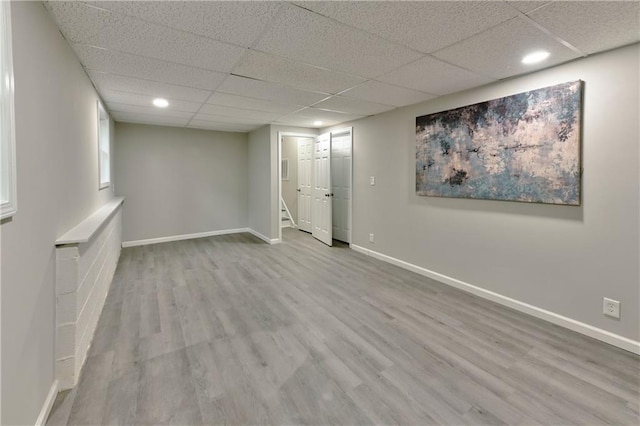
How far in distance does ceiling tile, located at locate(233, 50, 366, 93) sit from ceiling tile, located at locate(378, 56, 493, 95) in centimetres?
39

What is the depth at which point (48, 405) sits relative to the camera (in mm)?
1626

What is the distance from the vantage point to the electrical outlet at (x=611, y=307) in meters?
2.32

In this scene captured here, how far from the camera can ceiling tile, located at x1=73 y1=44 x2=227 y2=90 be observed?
2.39m

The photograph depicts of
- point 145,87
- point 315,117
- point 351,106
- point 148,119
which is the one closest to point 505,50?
point 351,106

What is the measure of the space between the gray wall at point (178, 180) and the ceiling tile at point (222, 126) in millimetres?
243

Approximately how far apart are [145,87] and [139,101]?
0.74m

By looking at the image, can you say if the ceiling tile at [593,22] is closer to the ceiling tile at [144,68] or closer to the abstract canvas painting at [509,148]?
the abstract canvas painting at [509,148]

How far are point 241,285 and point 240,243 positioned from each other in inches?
90.8

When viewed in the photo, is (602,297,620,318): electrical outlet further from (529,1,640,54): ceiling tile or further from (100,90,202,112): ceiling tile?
(100,90,202,112): ceiling tile

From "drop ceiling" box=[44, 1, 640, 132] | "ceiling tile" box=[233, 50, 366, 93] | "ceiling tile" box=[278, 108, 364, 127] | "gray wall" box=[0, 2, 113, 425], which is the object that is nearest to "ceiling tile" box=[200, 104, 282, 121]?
"ceiling tile" box=[278, 108, 364, 127]

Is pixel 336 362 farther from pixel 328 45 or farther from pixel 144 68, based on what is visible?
pixel 144 68

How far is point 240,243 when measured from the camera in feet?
19.2

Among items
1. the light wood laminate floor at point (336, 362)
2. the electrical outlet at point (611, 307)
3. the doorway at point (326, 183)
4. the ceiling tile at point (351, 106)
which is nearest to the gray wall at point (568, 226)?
the electrical outlet at point (611, 307)

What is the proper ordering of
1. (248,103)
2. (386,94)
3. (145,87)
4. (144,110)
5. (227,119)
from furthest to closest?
(227,119) < (144,110) < (248,103) < (386,94) < (145,87)
